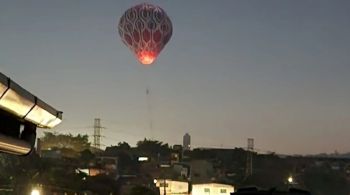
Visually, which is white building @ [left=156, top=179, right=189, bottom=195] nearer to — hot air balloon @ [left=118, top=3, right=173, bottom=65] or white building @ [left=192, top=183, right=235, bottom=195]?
white building @ [left=192, top=183, right=235, bottom=195]

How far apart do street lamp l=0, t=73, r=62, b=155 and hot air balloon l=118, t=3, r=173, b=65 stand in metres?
38.6

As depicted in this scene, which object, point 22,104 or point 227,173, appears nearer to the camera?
point 22,104

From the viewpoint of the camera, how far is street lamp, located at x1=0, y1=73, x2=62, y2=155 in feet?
13.7

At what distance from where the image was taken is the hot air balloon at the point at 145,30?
147 ft

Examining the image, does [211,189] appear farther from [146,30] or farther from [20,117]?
[20,117]

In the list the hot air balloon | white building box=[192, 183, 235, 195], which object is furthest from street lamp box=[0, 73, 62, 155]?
white building box=[192, 183, 235, 195]

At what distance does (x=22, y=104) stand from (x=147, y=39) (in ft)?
132

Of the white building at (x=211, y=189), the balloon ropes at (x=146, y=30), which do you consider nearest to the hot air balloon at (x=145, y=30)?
the balloon ropes at (x=146, y=30)

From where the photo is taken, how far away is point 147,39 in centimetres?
4462

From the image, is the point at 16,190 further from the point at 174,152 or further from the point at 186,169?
the point at 174,152

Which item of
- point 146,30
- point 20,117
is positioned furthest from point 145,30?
point 20,117

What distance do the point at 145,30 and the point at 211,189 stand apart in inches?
1592

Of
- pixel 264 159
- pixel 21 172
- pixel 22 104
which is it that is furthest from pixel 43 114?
pixel 264 159

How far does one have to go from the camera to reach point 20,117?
194 inches
